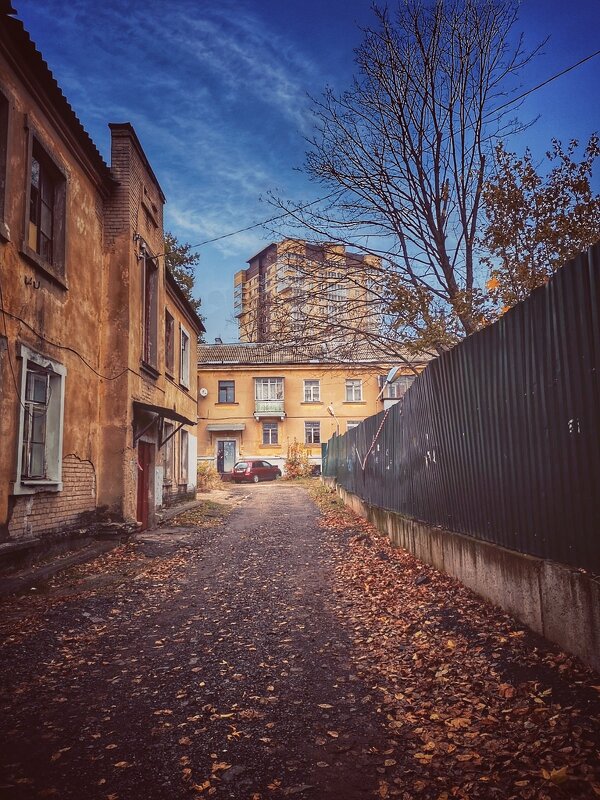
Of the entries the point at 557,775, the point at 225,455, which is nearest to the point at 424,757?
the point at 557,775

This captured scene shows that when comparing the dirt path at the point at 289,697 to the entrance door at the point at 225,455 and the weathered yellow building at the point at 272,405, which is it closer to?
the weathered yellow building at the point at 272,405

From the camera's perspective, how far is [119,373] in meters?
10.2

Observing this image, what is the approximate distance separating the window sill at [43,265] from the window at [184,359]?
858 centimetres

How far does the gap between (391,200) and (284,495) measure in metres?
15.0

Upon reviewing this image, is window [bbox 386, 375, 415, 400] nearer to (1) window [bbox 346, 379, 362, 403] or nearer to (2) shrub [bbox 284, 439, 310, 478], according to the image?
(1) window [bbox 346, 379, 362, 403]

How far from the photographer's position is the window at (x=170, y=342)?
1533cm

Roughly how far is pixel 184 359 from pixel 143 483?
261 inches

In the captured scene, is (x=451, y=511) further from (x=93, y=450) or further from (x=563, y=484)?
(x=93, y=450)

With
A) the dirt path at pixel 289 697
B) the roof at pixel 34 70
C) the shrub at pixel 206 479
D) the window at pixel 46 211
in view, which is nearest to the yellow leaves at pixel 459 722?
the dirt path at pixel 289 697

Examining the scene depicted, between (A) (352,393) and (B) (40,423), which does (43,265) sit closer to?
(B) (40,423)

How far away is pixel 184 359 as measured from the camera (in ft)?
58.0

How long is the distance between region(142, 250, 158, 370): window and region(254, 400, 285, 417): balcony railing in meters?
24.3

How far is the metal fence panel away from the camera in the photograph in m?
3.48

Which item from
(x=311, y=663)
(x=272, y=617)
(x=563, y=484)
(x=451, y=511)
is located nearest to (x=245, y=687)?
(x=311, y=663)
